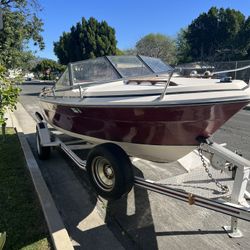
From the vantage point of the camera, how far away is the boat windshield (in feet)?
16.1

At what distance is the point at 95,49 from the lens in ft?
121

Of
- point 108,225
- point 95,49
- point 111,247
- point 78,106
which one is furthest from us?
point 95,49

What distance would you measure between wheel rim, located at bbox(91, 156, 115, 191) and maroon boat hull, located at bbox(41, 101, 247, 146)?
46cm

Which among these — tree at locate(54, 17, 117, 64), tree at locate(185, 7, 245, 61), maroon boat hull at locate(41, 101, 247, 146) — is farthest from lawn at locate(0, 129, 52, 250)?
tree at locate(185, 7, 245, 61)

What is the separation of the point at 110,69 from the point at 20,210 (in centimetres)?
250

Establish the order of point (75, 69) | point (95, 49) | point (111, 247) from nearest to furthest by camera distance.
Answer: point (111, 247)
point (75, 69)
point (95, 49)

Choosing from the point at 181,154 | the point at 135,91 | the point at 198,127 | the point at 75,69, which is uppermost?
the point at 75,69

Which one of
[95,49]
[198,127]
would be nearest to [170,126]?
[198,127]

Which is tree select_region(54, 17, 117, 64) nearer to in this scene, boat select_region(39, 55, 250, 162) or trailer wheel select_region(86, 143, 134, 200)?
boat select_region(39, 55, 250, 162)

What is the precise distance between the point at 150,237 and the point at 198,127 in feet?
4.38

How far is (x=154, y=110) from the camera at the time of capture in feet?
11.1

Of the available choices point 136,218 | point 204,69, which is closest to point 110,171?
point 136,218

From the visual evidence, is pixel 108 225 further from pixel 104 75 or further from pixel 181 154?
pixel 104 75

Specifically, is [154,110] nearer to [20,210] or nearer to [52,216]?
[52,216]
